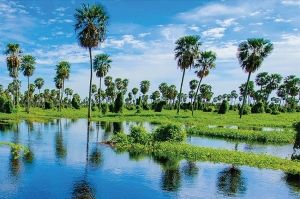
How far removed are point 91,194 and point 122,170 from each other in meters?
7.50

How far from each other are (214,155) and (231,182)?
30.1 ft

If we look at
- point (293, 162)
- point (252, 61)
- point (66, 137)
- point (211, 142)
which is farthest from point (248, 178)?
point (252, 61)

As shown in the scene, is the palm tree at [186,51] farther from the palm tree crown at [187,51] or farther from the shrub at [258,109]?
the shrub at [258,109]

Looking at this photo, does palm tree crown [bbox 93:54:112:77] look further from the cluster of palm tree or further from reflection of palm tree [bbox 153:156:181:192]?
reflection of palm tree [bbox 153:156:181:192]

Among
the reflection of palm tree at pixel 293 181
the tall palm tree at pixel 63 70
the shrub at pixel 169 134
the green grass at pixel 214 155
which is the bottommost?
the reflection of palm tree at pixel 293 181

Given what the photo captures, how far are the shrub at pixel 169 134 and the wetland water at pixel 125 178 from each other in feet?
25.1

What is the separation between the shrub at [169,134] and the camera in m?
45.2

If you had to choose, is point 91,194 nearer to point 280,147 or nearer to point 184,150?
point 184,150

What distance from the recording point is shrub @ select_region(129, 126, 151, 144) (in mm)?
44594

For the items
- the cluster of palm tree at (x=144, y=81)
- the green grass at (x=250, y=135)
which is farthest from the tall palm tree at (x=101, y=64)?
the green grass at (x=250, y=135)

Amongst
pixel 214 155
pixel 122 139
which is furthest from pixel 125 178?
pixel 122 139

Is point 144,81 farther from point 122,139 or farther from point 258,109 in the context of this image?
point 122,139

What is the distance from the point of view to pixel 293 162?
36.6 metres

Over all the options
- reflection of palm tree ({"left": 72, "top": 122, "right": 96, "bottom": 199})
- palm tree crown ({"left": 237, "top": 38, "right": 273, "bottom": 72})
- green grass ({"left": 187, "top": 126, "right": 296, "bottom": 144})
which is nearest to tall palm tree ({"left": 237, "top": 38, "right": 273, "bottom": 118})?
palm tree crown ({"left": 237, "top": 38, "right": 273, "bottom": 72})
